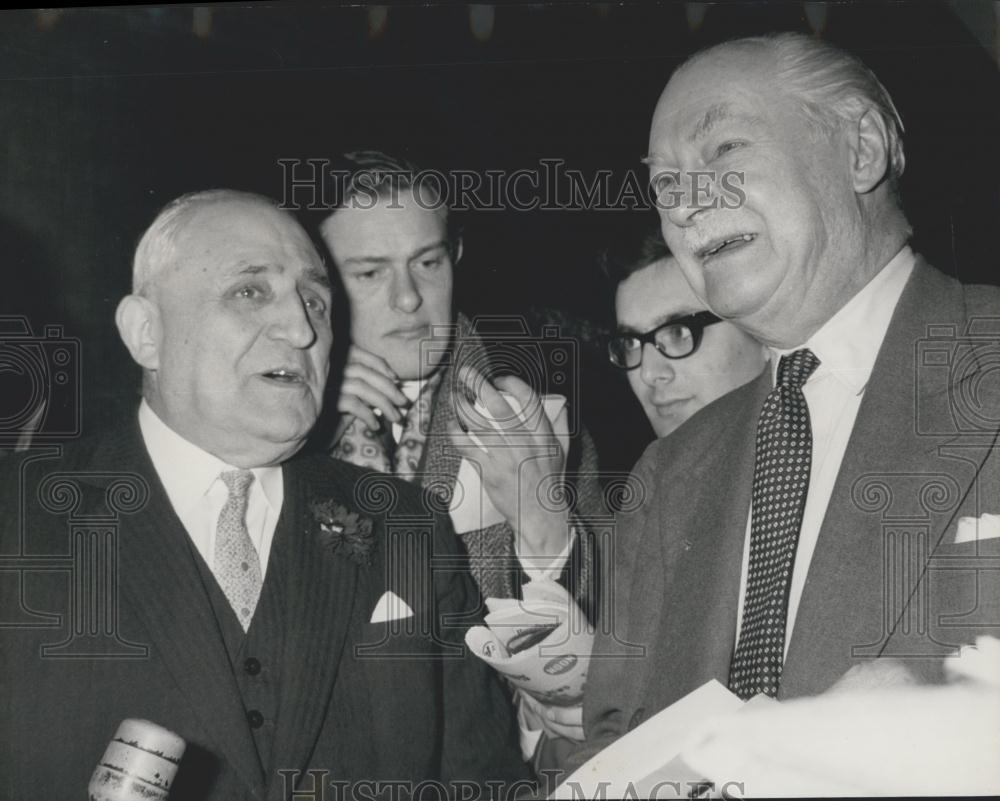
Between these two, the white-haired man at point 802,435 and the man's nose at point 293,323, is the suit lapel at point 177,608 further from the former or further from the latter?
the white-haired man at point 802,435

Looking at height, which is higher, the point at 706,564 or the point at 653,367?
the point at 653,367

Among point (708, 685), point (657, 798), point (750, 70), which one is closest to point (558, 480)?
point (708, 685)

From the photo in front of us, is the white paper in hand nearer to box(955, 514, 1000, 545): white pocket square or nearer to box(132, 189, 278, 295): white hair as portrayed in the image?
box(132, 189, 278, 295): white hair

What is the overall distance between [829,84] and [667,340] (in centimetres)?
60

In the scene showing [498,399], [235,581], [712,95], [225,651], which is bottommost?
[225,651]

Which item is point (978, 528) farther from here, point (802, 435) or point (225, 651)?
point (225, 651)

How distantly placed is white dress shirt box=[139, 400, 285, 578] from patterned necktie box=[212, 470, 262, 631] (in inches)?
0.4

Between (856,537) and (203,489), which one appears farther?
(203,489)

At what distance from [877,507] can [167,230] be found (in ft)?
4.95

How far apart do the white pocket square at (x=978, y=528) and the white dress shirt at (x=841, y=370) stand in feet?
0.88

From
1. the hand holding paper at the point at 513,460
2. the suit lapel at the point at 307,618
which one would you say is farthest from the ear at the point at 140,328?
the hand holding paper at the point at 513,460

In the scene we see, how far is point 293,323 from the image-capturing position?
2426mm

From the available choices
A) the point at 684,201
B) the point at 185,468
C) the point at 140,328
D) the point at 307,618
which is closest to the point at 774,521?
the point at 684,201

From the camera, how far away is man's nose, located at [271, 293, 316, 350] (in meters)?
2.42
